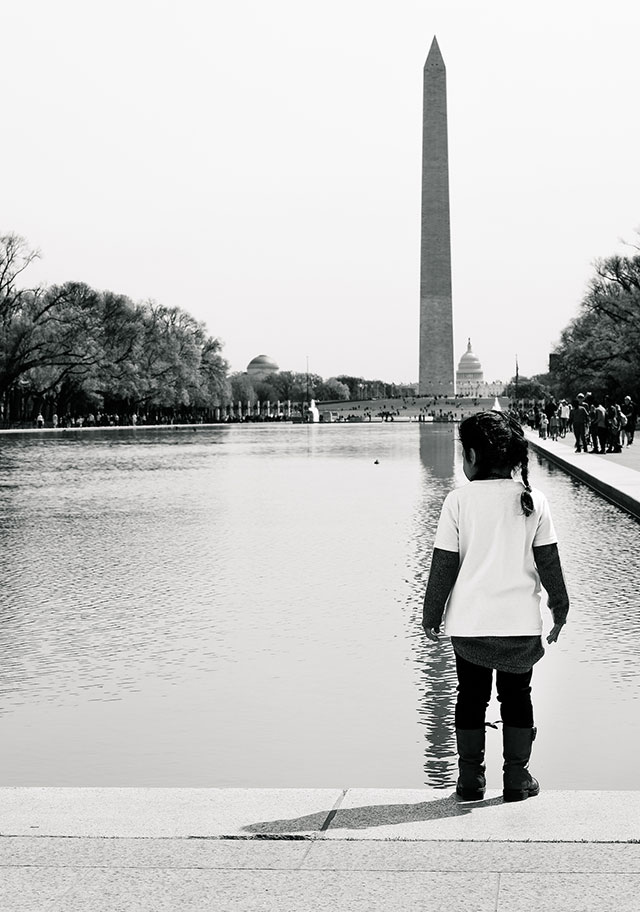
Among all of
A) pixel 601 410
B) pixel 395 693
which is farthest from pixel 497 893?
pixel 601 410

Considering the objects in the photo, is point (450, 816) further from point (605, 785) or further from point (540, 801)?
point (605, 785)

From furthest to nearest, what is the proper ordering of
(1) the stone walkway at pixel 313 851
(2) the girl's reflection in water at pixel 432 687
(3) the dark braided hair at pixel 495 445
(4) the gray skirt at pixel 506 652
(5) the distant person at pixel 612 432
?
1. (5) the distant person at pixel 612 432
2. (2) the girl's reflection in water at pixel 432 687
3. (3) the dark braided hair at pixel 495 445
4. (4) the gray skirt at pixel 506 652
5. (1) the stone walkway at pixel 313 851

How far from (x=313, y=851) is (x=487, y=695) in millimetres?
1132

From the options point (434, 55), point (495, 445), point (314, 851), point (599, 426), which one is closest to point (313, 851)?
point (314, 851)

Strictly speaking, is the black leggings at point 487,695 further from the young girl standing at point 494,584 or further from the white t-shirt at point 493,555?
the white t-shirt at point 493,555

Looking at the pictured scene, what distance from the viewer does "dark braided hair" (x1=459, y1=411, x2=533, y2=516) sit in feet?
17.5

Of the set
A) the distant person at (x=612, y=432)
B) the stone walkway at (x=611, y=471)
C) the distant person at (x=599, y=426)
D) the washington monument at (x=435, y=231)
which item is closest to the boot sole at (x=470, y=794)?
the stone walkway at (x=611, y=471)

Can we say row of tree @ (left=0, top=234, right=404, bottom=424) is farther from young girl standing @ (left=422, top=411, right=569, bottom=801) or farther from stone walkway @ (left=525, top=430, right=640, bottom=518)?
young girl standing @ (left=422, top=411, right=569, bottom=801)

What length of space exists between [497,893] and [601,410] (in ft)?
110

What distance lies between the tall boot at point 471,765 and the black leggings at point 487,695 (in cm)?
4

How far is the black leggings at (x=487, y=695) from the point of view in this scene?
17.2ft

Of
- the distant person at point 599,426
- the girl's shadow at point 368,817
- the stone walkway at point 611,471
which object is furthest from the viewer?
the distant person at point 599,426

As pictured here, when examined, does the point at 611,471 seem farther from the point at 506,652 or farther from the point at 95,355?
the point at 95,355

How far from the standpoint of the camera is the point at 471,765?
202 inches
